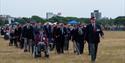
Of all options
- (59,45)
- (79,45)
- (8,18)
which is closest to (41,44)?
(79,45)

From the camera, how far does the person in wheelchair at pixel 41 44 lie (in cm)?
2525

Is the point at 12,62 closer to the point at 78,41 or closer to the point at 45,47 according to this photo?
the point at 45,47

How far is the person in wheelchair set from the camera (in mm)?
25250

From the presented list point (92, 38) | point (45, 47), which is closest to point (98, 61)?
point (92, 38)

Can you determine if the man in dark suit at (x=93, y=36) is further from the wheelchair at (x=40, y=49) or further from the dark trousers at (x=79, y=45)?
the dark trousers at (x=79, y=45)

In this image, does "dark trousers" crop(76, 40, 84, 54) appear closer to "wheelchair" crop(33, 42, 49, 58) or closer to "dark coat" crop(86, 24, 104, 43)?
"wheelchair" crop(33, 42, 49, 58)

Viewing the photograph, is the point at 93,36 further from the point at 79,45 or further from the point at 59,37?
the point at 59,37

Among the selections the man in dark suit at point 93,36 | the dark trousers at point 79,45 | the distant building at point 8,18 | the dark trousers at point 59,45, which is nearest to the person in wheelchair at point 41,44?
the man in dark suit at point 93,36

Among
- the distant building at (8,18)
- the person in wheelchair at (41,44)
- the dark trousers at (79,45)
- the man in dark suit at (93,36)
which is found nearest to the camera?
the man in dark suit at (93,36)

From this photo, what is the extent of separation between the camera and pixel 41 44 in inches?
997

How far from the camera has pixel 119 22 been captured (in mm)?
173250

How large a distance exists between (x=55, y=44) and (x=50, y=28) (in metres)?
1.00

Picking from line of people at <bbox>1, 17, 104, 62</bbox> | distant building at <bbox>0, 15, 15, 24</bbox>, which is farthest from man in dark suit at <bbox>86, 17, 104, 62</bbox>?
distant building at <bbox>0, 15, 15, 24</bbox>

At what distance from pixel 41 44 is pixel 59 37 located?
14.8 ft
